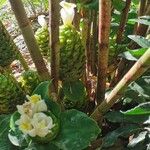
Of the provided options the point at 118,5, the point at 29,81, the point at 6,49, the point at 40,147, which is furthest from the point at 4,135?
the point at 118,5

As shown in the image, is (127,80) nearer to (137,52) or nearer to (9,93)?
(137,52)

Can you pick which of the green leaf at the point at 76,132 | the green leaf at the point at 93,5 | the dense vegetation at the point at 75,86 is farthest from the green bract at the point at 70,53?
the green leaf at the point at 76,132

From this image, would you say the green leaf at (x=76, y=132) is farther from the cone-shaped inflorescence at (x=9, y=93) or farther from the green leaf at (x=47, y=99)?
the cone-shaped inflorescence at (x=9, y=93)

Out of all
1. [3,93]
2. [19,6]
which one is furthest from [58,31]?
[3,93]

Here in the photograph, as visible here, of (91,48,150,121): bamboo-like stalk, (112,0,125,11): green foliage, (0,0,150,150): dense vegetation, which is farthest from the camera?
(112,0,125,11): green foliage

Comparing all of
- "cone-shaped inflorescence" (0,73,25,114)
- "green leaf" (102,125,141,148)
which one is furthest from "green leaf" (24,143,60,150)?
"cone-shaped inflorescence" (0,73,25,114)

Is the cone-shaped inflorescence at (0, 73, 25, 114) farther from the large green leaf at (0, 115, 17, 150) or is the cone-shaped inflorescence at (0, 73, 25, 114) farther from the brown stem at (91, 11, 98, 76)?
the brown stem at (91, 11, 98, 76)
